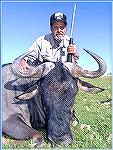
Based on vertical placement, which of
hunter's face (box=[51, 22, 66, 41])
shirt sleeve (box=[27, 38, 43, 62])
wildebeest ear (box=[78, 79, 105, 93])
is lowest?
wildebeest ear (box=[78, 79, 105, 93])

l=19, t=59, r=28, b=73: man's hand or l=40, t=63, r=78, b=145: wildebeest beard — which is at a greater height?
l=19, t=59, r=28, b=73: man's hand

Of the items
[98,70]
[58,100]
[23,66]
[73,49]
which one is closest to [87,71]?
[98,70]

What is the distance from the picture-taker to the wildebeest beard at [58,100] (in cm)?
534

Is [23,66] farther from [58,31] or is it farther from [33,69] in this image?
[58,31]

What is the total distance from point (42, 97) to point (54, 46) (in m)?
0.54

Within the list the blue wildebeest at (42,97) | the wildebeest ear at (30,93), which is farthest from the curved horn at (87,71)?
the wildebeest ear at (30,93)

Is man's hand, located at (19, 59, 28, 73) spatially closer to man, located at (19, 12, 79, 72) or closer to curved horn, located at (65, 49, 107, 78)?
man, located at (19, 12, 79, 72)

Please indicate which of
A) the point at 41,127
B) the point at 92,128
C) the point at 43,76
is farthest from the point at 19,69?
the point at 92,128

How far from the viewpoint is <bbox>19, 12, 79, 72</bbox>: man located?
5504mm

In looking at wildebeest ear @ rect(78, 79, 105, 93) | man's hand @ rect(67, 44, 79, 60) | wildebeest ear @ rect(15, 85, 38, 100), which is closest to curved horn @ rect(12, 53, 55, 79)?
wildebeest ear @ rect(15, 85, 38, 100)

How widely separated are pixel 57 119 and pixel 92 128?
454 mm

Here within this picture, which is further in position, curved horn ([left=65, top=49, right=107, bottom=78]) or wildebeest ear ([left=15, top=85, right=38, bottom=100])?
wildebeest ear ([left=15, top=85, right=38, bottom=100])

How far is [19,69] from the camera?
551cm

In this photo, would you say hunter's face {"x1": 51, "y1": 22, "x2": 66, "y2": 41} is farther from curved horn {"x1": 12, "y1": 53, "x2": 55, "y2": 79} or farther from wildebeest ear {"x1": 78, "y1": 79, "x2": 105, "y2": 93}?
wildebeest ear {"x1": 78, "y1": 79, "x2": 105, "y2": 93}
